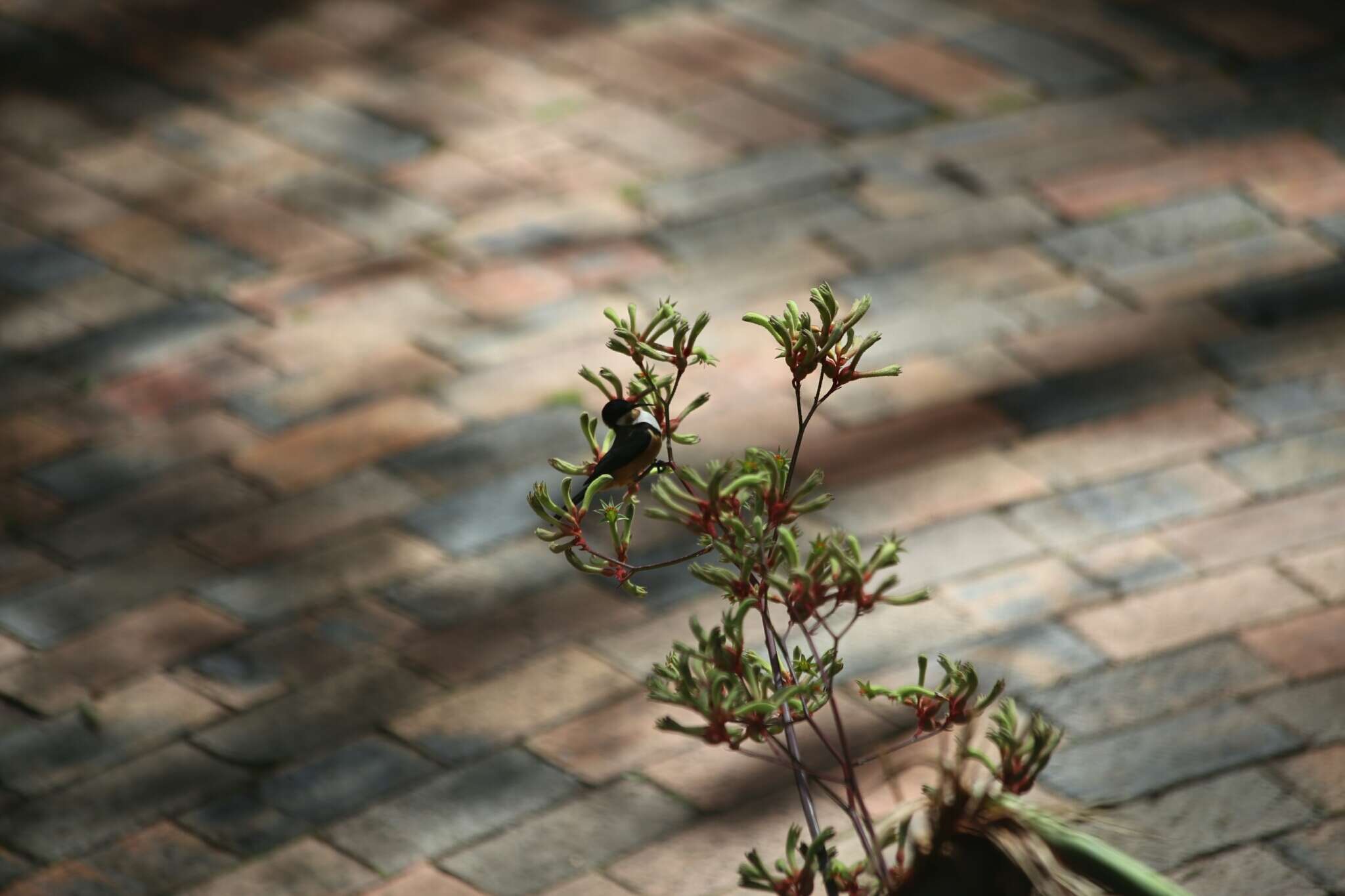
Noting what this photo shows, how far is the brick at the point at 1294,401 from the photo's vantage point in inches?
124

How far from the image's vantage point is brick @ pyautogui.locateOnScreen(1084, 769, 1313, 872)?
7.20 feet

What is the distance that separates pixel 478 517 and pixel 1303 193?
7.04 ft

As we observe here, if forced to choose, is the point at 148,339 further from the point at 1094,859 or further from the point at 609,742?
the point at 1094,859

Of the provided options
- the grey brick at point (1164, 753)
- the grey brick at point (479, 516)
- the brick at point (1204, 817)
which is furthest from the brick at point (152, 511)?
the brick at point (1204, 817)

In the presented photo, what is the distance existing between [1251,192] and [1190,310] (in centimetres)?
54

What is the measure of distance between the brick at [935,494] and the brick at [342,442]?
2.71ft

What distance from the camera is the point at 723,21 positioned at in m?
4.55

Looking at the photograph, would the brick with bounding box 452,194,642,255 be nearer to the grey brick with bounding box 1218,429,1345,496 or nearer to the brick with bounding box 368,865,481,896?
the grey brick with bounding box 1218,429,1345,496

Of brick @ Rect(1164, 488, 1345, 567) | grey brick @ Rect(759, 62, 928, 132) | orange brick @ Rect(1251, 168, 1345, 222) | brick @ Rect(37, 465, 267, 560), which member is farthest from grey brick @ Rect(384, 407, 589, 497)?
orange brick @ Rect(1251, 168, 1345, 222)

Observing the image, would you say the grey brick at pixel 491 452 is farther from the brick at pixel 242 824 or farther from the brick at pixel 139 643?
the brick at pixel 242 824

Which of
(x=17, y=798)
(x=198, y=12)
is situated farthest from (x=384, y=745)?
(x=198, y=12)

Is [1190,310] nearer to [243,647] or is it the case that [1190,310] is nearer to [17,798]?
[243,647]

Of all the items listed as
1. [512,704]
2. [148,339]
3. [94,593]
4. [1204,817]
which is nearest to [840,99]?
[148,339]

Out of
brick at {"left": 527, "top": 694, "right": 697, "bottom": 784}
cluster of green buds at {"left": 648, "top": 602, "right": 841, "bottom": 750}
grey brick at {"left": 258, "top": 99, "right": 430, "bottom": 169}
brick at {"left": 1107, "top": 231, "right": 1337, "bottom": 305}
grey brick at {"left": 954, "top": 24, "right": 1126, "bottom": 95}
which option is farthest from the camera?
grey brick at {"left": 954, "top": 24, "right": 1126, "bottom": 95}
